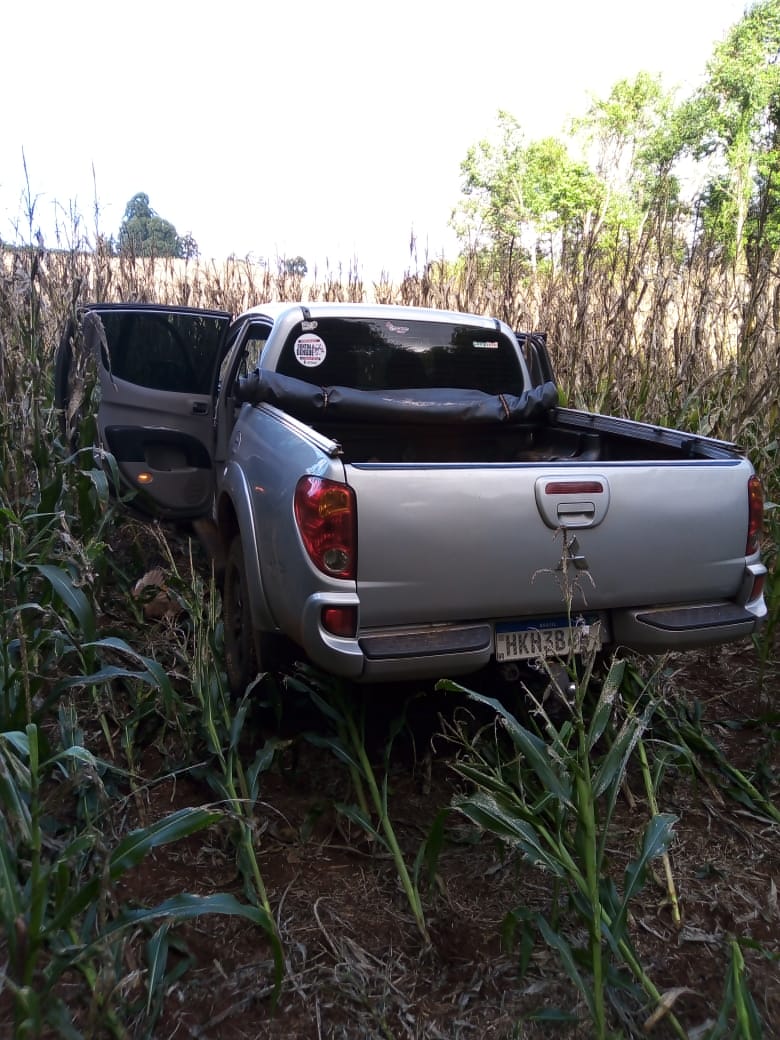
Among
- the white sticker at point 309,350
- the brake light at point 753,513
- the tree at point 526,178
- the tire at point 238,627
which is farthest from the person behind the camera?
the tree at point 526,178

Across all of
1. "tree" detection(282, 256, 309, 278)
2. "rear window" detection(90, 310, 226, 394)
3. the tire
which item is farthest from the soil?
"tree" detection(282, 256, 309, 278)

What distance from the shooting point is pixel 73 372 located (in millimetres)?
3359

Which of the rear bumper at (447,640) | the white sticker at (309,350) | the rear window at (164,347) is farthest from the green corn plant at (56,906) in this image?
the rear window at (164,347)

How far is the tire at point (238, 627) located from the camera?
3.49 metres

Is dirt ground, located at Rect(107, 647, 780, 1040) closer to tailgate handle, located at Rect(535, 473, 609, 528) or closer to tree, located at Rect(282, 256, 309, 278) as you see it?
tailgate handle, located at Rect(535, 473, 609, 528)

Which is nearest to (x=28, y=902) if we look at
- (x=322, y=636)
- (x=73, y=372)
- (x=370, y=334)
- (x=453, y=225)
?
(x=322, y=636)

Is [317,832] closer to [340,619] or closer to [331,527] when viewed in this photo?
[340,619]

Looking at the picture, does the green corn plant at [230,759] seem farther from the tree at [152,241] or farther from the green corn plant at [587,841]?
the tree at [152,241]

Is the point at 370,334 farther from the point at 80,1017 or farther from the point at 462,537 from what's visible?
the point at 80,1017

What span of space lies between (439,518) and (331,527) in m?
0.36

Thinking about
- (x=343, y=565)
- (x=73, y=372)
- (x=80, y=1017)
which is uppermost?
(x=73, y=372)

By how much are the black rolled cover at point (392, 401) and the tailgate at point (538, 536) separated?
1455 millimetres

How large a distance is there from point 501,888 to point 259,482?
1826mm

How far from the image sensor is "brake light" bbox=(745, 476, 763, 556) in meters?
3.14
